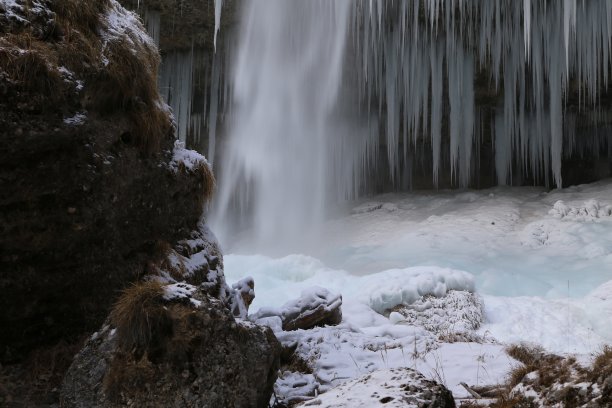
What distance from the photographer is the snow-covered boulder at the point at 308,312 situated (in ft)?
19.5

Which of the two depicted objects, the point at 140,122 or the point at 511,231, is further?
the point at 511,231

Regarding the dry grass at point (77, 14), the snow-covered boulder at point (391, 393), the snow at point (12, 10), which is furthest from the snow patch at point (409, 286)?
the snow at point (12, 10)

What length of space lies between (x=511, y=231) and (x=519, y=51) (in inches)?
168

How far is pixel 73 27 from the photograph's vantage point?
358 centimetres

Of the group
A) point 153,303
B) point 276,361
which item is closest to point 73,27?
point 153,303

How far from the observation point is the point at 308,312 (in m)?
6.06

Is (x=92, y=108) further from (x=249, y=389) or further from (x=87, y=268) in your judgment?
(x=249, y=389)

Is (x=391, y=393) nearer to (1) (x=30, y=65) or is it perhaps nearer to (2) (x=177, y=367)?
(2) (x=177, y=367)

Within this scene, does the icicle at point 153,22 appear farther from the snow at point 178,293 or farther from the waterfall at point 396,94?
the snow at point 178,293

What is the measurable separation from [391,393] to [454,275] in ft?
22.1

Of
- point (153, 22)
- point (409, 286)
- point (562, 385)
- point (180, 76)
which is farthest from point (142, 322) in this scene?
point (180, 76)

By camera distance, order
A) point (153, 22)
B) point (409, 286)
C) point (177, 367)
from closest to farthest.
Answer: point (177, 367) → point (409, 286) → point (153, 22)

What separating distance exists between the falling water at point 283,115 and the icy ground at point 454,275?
185 centimetres

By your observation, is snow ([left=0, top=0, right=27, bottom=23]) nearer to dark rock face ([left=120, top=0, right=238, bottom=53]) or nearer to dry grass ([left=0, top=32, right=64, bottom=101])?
dry grass ([left=0, top=32, right=64, bottom=101])
